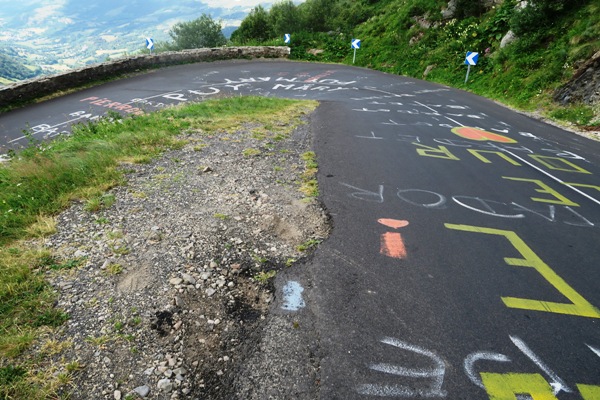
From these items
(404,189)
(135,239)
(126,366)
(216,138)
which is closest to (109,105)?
(216,138)

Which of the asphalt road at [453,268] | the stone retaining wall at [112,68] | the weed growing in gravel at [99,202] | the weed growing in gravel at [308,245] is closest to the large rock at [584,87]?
the asphalt road at [453,268]

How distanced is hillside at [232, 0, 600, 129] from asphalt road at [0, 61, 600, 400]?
5480mm

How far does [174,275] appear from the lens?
399 cm

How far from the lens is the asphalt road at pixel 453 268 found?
2.97 meters

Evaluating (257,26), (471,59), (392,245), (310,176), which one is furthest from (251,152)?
(257,26)

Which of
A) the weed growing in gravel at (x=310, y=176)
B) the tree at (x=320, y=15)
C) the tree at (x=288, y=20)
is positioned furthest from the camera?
the tree at (x=320, y=15)

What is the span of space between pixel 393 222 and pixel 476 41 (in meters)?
20.5

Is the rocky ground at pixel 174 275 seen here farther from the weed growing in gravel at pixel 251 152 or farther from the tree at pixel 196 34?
the tree at pixel 196 34

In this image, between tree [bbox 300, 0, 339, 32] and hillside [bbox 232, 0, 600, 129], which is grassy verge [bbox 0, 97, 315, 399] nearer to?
hillside [bbox 232, 0, 600, 129]

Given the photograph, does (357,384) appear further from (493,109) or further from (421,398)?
(493,109)

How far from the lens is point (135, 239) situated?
4.63m

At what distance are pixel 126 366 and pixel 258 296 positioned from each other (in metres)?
1.41

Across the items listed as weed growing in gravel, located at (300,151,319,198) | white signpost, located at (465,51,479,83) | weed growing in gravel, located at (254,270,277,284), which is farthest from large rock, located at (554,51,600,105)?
weed growing in gravel, located at (254,270,277,284)

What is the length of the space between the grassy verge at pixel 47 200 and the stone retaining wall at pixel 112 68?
6.35 meters
